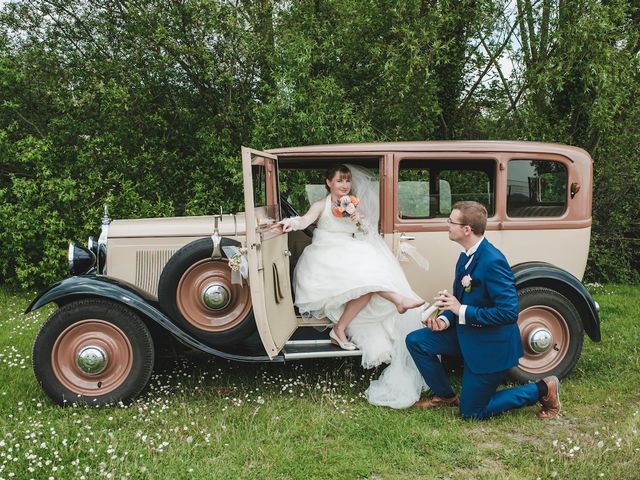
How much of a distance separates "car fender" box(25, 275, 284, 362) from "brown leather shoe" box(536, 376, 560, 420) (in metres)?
1.89

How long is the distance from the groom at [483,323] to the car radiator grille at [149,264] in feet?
7.55

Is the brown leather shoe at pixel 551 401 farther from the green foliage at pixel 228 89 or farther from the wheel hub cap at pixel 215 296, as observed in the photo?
the green foliage at pixel 228 89

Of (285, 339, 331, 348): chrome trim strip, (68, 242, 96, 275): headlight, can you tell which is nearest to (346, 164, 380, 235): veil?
(285, 339, 331, 348): chrome trim strip

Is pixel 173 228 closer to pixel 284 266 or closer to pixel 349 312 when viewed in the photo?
pixel 284 266

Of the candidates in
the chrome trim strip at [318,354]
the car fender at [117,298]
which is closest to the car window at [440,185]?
the chrome trim strip at [318,354]

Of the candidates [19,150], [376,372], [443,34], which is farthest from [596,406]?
[19,150]

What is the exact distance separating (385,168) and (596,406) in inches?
96.0

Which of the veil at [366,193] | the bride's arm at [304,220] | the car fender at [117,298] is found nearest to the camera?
the car fender at [117,298]

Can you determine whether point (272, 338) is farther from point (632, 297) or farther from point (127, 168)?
point (632, 297)

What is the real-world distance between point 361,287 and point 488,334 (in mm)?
1016

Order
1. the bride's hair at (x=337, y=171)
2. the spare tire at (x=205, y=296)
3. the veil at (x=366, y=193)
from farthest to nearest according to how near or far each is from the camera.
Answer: the veil at (x=366, y=193) → the bride's hair at (x=337, y=171) → the spare tire at (x=205, y=296)

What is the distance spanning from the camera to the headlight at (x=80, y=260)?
4547 mm

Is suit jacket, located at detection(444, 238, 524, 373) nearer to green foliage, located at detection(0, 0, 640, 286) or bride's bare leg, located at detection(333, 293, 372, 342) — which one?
bride's bare leg, located at detection(333, 293, 372, 342)

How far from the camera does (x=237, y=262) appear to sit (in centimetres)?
386
